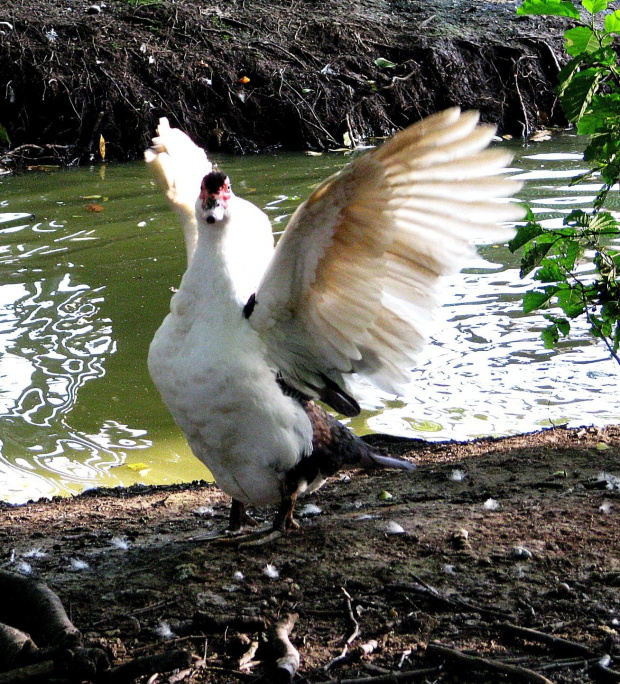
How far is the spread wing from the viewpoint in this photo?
291 cm

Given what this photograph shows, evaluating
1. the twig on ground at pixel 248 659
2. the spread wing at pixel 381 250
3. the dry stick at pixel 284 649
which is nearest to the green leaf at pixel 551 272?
the spread wing at pixel 381 250

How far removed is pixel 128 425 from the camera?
17.5 feet

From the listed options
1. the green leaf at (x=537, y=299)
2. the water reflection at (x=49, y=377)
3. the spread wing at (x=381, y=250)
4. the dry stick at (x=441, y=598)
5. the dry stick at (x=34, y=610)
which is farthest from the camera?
the water reflection at (x=49, y=377)

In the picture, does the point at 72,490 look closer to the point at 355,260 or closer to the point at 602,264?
the point at 355,260

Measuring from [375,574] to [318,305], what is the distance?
Answer: 0.93 meters

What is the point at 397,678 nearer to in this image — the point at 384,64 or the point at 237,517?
the point at 237,517

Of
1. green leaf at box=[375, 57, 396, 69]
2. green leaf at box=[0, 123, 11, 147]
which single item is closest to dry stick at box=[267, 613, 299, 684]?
green leaf at box=[0, 123, 11, 147]

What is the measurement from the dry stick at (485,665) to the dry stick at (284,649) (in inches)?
14.1

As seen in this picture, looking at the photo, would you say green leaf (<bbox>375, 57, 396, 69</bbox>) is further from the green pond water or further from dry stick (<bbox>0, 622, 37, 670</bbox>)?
dry stick (<bbox>0, 622, 37, 670</bbox>)

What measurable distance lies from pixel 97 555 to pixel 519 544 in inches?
59.3

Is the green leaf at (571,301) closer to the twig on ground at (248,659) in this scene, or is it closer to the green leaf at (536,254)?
the green leaf at (536,254)

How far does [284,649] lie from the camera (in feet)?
7.93

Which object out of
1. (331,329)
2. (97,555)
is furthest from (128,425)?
(331,329)

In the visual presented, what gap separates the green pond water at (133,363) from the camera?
16.7 feet
